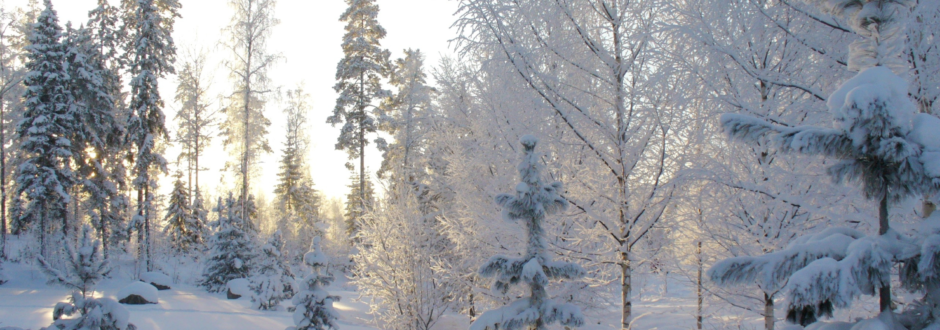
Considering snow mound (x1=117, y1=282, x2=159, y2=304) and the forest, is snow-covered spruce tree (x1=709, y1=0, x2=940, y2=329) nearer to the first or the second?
the forest

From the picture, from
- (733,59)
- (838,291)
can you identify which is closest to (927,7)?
(733,59)

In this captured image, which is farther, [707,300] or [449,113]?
[449,113]

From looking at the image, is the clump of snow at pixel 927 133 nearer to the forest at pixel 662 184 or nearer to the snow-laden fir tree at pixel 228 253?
the forest at pixel 662 184

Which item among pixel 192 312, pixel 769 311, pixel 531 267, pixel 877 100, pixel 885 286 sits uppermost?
pixel 877 100

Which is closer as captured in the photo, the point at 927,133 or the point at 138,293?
the point at 927,133

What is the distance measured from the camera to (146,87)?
1970 cm

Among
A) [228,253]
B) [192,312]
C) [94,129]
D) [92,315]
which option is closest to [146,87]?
[94,129]

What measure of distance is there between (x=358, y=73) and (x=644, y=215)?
64.4 feet

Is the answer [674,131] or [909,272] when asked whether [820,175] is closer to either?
[674,131]

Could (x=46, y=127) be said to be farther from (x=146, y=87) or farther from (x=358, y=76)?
(x=358, y=76)

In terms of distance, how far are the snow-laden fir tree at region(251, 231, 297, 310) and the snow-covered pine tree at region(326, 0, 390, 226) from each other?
16.4 feet

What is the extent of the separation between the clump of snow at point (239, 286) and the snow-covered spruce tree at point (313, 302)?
9.15 metres

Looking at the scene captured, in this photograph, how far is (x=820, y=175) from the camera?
13.1ft

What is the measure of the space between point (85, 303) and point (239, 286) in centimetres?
1110
